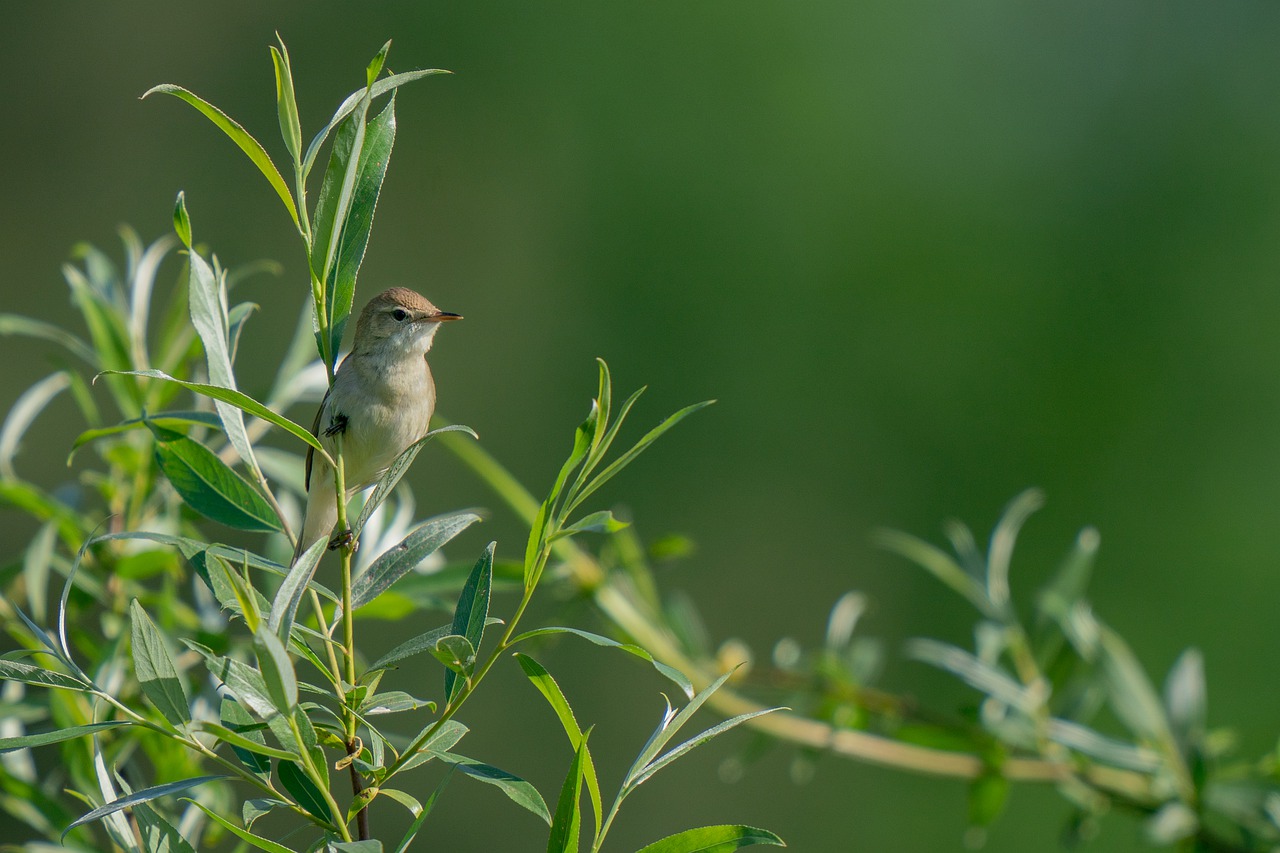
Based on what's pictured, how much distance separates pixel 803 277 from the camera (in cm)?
771

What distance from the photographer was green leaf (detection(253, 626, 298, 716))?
0.56 m

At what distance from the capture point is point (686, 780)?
7.17 meters

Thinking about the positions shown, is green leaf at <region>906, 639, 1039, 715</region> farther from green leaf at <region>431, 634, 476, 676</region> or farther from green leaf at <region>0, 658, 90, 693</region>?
green leaf at <region>0, 658, 90, 693</region>

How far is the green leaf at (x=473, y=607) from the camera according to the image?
2.39ft

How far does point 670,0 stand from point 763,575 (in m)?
4.14

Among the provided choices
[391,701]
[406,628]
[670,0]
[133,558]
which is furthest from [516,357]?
[391,701]

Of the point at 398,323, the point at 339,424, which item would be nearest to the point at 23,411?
the point at 339,424

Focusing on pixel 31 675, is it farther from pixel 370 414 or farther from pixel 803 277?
pixel 803 277

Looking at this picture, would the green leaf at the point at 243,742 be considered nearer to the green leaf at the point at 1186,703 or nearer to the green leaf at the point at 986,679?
the green leaf at the point at 986,679

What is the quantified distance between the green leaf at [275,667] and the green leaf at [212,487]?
0.20 metres

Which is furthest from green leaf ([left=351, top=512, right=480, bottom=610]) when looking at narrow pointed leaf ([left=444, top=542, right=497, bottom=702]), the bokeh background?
the bokeh background

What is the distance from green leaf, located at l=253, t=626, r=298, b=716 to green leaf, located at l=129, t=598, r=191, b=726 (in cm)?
14

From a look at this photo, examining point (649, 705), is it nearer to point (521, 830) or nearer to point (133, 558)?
point (521, 830)

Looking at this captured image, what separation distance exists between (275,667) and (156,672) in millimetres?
175
